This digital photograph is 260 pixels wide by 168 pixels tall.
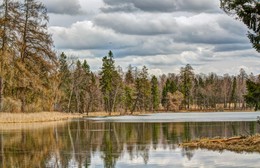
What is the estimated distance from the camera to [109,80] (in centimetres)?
12688

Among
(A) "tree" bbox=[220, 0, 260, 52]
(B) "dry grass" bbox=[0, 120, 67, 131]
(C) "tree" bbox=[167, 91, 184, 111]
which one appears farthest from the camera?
(C) "tree" bbox=[167, 91, 184, 111]

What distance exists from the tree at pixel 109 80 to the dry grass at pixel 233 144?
99244 mm

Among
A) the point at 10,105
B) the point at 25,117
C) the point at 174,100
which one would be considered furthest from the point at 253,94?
the point at 174,100

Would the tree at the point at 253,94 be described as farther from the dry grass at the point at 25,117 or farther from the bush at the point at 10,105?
the bush at the point at 10,105

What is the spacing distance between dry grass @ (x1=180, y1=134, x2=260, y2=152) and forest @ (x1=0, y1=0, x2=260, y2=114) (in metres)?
1.85

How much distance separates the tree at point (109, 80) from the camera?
126875 mm

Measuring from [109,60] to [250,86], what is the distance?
106 m

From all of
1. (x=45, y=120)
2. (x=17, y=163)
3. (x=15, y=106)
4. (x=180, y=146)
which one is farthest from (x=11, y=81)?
(x=17, y=163)

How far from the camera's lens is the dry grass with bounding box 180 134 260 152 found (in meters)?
23.9

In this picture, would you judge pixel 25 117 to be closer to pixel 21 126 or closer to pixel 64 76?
pixel 21 126

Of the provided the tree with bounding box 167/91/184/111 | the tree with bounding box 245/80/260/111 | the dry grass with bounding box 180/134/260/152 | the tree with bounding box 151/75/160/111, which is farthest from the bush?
the tree with bounding box 167/91/184/111

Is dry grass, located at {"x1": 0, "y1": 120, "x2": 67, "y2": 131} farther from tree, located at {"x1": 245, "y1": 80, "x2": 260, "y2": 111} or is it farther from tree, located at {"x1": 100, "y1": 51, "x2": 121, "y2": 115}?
tree, located at {"x1": 100, "y1": 51, "x2": 121, "y2": 115}

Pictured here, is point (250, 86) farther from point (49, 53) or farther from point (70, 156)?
point (49, 53)

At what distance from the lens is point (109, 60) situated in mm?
128750
